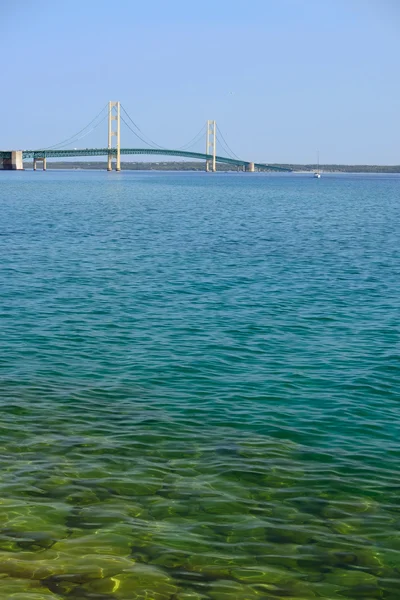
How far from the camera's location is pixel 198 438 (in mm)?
7273

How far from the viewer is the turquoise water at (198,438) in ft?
16.4

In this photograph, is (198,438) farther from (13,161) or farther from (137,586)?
(13,161)

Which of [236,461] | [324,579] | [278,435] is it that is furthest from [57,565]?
[278,435]

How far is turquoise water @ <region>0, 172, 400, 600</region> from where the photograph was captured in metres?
5.00

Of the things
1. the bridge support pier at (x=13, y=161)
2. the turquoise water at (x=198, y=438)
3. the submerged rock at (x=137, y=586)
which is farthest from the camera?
the bridge support pier at (x=13, y=161)

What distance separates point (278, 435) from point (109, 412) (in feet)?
5.44

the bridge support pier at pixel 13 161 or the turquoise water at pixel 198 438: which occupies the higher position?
the bridge support pier at pixel 13 161

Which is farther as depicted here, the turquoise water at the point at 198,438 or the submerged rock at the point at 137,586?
the turquoise water at the point at 198,438

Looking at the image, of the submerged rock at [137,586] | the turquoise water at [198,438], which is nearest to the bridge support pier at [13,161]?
the turquoise water at [198,438]

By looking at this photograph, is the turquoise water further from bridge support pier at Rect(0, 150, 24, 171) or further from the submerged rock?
bridge support pier at Rect(0, 150, 24, 171)

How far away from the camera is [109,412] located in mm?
7953

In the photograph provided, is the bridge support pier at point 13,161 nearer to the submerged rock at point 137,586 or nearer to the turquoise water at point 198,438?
the turquoise water at point 198,438

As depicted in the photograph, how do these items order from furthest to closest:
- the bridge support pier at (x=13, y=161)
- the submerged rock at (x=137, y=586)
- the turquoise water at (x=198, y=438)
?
the bridge support pier at (x=13, y=161) < the turquoise water at (x=198, y=438) < the submerged rock at (x=137, y=586)

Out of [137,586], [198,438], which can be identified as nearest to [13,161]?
[198,438]
